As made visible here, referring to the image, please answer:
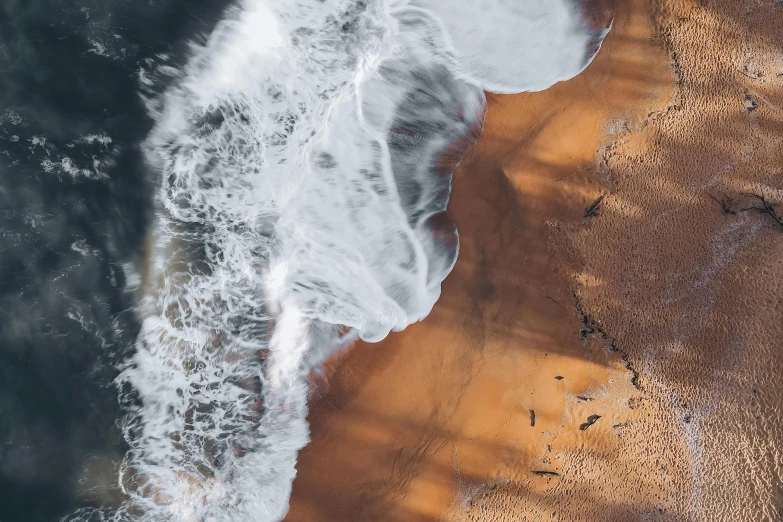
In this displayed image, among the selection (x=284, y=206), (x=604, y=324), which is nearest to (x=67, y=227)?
(x=284, y=206)

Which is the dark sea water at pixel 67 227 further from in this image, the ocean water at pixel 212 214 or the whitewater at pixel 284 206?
the whitewater at pixel 284 206

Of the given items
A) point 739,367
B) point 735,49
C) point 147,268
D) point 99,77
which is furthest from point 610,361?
point 99,77

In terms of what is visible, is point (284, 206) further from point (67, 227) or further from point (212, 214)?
point (67, 227)

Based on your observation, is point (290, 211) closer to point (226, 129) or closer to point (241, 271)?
point (241, 271)

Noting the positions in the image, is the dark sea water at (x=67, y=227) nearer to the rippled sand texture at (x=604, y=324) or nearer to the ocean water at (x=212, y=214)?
the ocean water at (x=212, y=214)

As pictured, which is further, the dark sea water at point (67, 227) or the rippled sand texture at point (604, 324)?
the dark sea water at point (67, 227)

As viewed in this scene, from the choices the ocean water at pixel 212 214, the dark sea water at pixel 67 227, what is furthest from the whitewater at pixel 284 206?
the dark sea water at pixel 67 227
